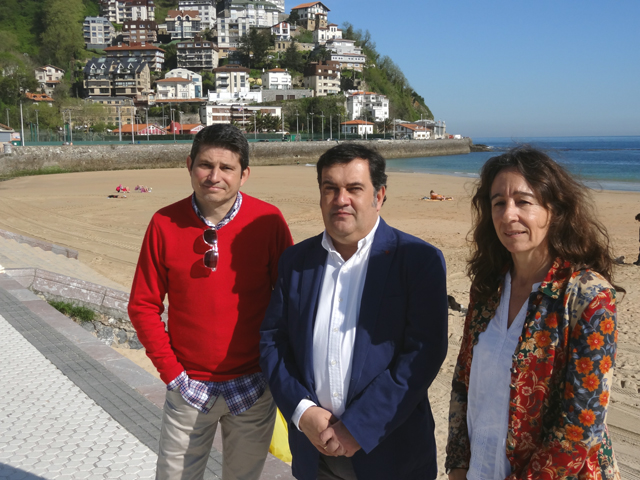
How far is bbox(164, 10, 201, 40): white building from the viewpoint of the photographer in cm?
11719

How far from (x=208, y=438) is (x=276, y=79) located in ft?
316

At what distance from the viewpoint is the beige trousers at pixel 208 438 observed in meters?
A: 2.20

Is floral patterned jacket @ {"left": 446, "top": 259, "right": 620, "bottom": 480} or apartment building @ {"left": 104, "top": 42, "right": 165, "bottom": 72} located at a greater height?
apartment building @ {"left": 104, "top": 42, "right": 165, "bottom": 72}

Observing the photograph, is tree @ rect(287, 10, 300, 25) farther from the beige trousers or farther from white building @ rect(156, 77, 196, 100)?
the beige trousers

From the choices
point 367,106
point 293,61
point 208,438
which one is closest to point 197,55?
point 293,61

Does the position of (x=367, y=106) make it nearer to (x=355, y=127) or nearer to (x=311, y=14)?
(x=355, y=127)

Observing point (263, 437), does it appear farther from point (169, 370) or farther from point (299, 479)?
point (169, 370)

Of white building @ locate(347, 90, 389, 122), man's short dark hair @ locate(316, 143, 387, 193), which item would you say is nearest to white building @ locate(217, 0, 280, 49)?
white building @ locate(347, 90, 389, 122)

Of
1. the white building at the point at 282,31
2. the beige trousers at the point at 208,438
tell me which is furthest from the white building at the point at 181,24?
the beige trousers at the point at 208,438

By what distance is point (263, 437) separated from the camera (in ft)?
7.50

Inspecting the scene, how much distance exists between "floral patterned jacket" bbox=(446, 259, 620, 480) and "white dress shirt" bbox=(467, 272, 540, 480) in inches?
1.4

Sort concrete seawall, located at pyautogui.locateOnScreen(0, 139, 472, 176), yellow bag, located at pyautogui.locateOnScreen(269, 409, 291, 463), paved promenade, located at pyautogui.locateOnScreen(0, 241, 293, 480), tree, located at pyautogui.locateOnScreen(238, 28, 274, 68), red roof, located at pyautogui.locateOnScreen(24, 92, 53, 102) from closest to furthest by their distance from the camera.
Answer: yellow bag, located at pyautogui.locateOnScreen(269, 409, 291, 463) → paved promenade, located at pyautogui.locateOnScreen(0, 241, 293, 480) → concrete seawall, located at pyautogui.locateOnScreen(0, 139, 472, 176) → red roof, located at pyautogui.locateOnScreen(24, 92, 53, 102) → tree, located at pyautogui.locateOnScreen(238, 28, 274, 68)

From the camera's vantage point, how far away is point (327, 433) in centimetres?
180

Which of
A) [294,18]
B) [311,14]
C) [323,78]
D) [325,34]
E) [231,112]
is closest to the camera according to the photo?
[231,112]
